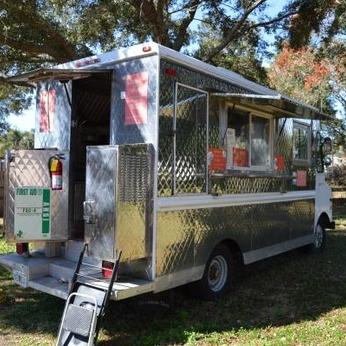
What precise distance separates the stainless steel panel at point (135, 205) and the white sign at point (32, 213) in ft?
Result: 3.69

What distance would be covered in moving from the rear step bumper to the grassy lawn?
451mm

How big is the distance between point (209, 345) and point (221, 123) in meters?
2.69

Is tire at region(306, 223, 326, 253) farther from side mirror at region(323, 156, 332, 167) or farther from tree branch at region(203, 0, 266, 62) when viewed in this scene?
tree branch at region(203, 0, 266, 62)

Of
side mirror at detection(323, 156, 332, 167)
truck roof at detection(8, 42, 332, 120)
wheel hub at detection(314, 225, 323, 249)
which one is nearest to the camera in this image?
truck roof at detection(8, 42, 332, 120)

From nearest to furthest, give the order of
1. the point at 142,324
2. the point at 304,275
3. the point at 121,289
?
the point at 121,289, the point at 142,324, the point at 304,275

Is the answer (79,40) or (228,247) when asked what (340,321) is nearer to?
(228,247)

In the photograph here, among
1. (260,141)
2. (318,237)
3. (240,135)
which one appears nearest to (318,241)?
(318,237)

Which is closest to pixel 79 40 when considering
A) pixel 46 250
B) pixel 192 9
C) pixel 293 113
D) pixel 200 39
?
pixel 192 9

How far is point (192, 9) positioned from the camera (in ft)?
43.6

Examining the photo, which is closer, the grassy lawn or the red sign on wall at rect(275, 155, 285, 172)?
the grassy lawn

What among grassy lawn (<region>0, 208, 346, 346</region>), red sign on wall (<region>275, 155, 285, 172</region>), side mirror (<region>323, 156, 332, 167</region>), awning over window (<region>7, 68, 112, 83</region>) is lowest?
grassy lawn (<region>0, 208, 346, 346</region>)

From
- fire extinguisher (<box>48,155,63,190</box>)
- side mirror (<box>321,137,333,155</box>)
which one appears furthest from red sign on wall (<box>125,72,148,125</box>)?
side mirror (<box>321,137,333,155</box>)

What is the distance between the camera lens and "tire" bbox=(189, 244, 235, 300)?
5.95 meters

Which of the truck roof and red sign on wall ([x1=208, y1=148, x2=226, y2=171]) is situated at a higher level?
the truck roof
